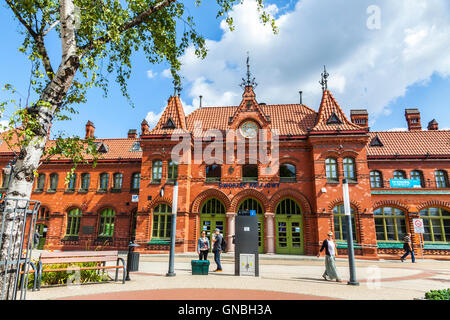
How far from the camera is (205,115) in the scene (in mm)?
23984

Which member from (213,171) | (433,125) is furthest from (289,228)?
(433,125)

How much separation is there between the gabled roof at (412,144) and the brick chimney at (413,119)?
2.28 metres

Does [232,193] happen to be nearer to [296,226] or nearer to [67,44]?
[296,226]

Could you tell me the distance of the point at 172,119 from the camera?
71.4ft

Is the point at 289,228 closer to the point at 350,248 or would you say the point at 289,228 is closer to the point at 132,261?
the point at 350,248

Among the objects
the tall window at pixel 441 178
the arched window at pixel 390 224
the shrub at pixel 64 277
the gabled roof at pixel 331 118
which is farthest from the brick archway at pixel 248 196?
the tall window at pixel 441 178

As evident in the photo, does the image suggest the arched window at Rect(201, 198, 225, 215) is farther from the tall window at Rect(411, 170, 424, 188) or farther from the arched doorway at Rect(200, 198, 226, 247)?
the tall window at Rect(411, 170, 424, 188)

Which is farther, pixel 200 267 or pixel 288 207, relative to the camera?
pixel 288 207

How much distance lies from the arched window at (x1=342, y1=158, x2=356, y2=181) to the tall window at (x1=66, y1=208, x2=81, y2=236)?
2128 centimetres

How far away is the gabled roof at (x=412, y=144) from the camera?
2214cm

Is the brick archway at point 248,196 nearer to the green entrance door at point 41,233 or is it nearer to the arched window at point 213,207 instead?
the arched window at point 213,207

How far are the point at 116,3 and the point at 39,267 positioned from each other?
7202mm

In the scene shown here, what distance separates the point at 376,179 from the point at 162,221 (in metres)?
16.9

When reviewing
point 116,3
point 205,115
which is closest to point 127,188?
point 205,115
